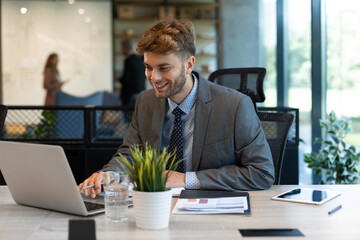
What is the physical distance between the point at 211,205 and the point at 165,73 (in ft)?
1.99

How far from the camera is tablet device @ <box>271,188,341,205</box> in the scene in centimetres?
173

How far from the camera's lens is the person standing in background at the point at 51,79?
7.18 metres

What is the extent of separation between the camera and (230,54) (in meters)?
7.34

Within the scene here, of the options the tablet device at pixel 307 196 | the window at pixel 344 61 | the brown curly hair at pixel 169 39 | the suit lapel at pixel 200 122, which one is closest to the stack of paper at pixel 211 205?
the tablet device at pixel 307 196

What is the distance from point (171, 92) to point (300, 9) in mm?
2933

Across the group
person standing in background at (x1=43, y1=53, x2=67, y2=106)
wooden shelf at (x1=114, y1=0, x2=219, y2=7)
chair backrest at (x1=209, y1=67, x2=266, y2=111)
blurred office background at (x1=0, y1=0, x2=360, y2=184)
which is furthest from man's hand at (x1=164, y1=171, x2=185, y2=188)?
wooden shelf at (x1=114, y1=0, x2=219, y2=7)

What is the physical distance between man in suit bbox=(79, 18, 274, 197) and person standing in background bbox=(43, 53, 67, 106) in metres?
5.12

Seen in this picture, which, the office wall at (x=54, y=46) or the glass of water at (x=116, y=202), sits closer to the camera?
the glass of water at (x=116, y=202)

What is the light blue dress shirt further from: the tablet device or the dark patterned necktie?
the tablet device

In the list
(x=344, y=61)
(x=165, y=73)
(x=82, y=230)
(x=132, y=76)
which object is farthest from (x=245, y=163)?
(x=132, y=76)

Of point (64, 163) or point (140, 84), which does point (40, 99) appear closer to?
point (140, 84)

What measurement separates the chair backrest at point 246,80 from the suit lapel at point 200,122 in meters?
0.32

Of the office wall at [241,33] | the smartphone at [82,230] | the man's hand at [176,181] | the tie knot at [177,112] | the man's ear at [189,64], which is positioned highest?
the office wall at [241,33]

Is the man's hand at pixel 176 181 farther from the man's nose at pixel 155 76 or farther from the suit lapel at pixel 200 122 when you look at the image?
Answer: the man's nose at pixel 155 76
